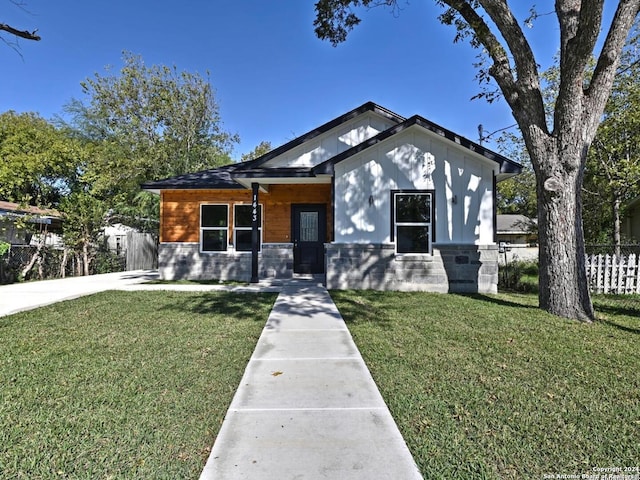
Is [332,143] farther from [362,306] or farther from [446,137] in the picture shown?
[362,306]

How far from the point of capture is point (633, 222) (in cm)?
1692

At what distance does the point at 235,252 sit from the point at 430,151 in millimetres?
6473

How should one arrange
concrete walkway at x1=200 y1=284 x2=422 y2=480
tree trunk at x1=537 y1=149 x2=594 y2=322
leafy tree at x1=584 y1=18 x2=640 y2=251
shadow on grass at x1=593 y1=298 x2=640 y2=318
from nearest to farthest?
concrete walkway at x1=200 y1=284 x2=422 y2=480 < tree trunk at x1=537 y1=149 x2=594 y2=322 < shadow on grass at x1=593 y1=298 x2=640 y2=318 < leafy tree at x1=584 y1=18 x2=640 y2=251

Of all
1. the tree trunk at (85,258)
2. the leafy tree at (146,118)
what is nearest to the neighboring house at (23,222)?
the tree trunk at (85,258)

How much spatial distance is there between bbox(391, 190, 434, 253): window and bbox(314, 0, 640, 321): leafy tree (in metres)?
2.69

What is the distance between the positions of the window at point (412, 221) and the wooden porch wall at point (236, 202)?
2665 mm

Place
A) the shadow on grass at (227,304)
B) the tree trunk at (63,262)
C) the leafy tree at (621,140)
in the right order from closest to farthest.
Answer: the shadow on grass at (227,304) < the leafy tree at (621,140) < the tree trunk at (63,262)

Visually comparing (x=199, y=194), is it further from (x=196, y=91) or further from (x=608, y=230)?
(x=608, y=230)

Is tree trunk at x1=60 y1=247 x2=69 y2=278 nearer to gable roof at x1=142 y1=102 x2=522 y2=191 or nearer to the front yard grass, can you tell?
gable roof at x1=142 y1=102 x2=522 y2=191

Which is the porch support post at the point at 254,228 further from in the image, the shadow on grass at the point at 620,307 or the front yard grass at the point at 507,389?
the shadow on grass at the point at 620,307

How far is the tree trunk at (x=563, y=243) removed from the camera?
601 centimetres

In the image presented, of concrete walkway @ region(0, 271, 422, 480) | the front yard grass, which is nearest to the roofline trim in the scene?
the front yard grass

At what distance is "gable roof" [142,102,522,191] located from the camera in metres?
8.31

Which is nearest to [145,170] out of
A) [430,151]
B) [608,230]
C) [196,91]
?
[196,91]
